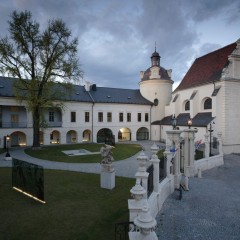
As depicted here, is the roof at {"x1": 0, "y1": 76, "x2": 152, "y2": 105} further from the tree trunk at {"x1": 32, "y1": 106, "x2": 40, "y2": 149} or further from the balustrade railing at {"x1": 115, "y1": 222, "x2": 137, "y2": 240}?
the balustrade railing at {"x1": 115, "y1": 222, "x2": 137, "y2": 240}

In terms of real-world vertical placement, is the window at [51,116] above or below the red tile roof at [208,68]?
below

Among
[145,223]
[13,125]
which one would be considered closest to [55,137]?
[13,125]

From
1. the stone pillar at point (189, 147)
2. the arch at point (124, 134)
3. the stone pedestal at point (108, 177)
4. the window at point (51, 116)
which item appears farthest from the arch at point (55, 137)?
the stone pillar at point (189, 147)

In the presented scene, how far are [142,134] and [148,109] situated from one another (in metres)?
4.89

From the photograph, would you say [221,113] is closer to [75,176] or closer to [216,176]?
[216,176]

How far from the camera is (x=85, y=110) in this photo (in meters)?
33.0

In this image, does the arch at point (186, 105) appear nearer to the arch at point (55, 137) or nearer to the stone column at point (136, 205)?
the arch at point (55, 137)

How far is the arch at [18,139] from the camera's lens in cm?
2969

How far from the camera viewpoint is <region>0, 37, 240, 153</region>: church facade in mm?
24656

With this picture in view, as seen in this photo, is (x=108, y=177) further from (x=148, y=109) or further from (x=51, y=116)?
(x=148, y=109)

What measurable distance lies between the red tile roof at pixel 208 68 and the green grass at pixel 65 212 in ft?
72.1

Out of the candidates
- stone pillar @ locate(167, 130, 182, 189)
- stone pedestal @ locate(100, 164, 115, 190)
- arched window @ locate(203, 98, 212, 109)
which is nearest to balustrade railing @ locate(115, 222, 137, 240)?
stone pedestal @ locate(100, 164, 115, 190)

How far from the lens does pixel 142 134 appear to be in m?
38.8

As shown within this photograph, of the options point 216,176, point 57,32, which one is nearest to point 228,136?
point 216,176
